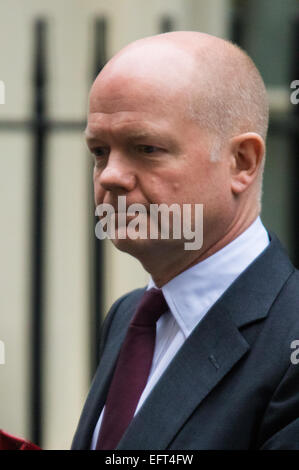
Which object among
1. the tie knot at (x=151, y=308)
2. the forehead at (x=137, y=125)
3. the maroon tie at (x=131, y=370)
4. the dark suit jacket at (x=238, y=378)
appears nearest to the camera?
the dark suit jacket at (x=238, y=378)

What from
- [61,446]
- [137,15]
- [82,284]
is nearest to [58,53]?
[137,15]

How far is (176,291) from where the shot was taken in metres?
2.17

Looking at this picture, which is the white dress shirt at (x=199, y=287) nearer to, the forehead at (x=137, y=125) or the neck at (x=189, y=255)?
the neck at (x=189, y=255)

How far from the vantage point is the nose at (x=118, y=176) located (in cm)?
205

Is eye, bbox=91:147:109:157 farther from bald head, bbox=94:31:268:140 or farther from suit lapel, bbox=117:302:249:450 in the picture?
suit lapel, bbox=117:302:249:450

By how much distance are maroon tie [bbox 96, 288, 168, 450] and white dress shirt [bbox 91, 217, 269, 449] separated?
0.03 meters

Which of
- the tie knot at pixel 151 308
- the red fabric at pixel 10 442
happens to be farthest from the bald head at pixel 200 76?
the red fabric at pixel 10 442

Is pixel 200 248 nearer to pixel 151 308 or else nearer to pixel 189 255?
pixel 189 255

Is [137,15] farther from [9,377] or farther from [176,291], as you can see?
[176,291]

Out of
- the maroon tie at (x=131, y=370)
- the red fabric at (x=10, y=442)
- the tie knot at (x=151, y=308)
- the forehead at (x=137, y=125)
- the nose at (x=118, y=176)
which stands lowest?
the red fabric at (x=10, y=442)

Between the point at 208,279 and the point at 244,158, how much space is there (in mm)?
310

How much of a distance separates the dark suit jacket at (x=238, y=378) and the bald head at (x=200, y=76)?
1.13 feet
